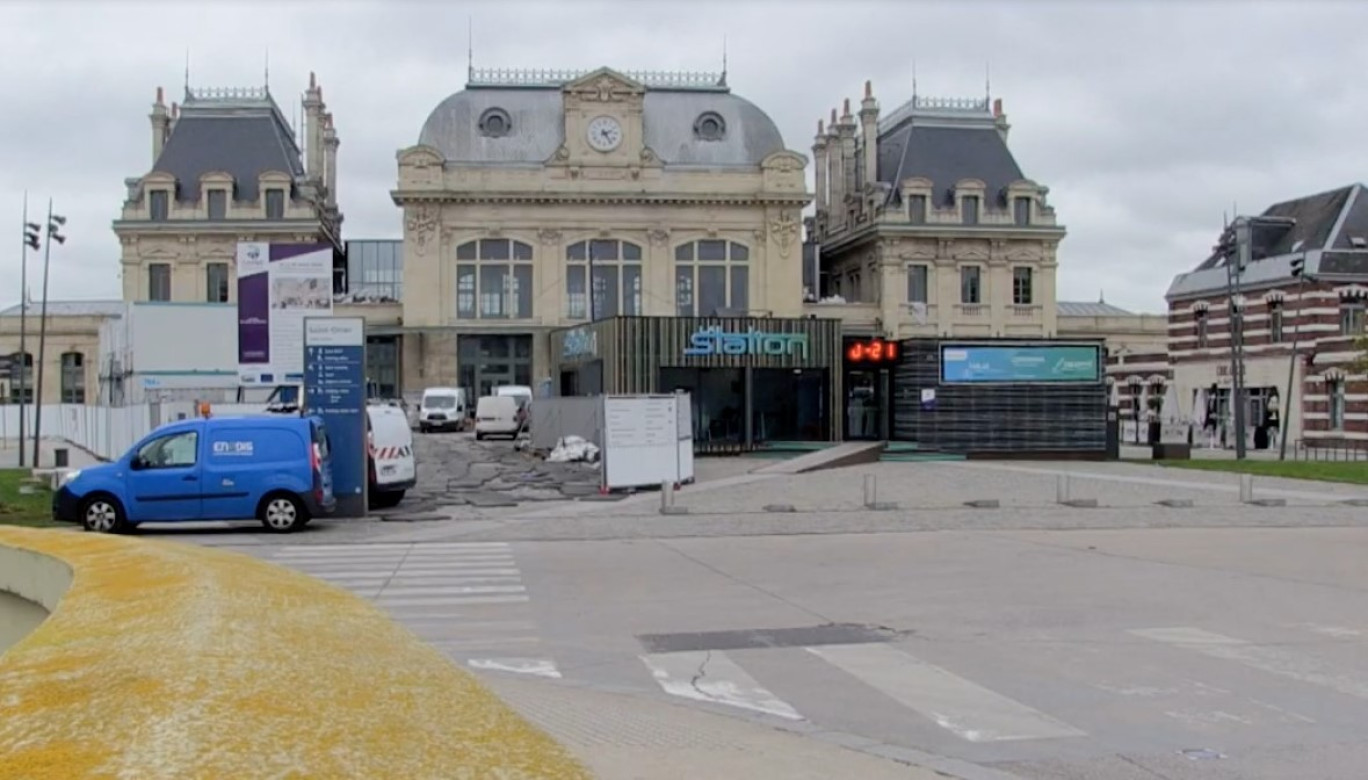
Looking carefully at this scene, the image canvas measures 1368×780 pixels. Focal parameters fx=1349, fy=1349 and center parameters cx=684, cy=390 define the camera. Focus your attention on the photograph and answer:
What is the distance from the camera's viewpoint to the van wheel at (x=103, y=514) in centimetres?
2197

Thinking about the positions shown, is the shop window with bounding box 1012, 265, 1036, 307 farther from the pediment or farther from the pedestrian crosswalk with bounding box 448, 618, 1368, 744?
the pedestrian crosswalk with bounding box 448, 618, 1368, 744

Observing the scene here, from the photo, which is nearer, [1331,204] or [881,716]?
[881,716]

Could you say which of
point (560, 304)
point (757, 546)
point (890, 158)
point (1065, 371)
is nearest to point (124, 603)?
point (757, 546)

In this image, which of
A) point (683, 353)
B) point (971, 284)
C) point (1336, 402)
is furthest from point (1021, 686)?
point (971, 284)

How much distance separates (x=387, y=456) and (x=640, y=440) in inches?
258

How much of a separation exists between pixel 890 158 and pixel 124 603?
82.5m

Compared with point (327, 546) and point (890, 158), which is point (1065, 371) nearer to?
point (327, 546)

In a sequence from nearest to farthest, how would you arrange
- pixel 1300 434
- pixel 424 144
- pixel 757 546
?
1. pixel 757 546
2. pixel 1300 434
3. pixel 424 144

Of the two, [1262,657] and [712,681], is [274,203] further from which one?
[1262,657]

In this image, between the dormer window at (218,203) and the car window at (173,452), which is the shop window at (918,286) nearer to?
the dormer window at (218,203)

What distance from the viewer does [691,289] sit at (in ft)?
261

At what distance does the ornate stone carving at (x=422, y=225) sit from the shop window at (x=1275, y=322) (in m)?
43.8

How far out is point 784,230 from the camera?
78.8 meters

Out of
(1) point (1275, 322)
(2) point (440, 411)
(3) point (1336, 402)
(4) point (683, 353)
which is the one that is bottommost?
(2) point (440, 411)
